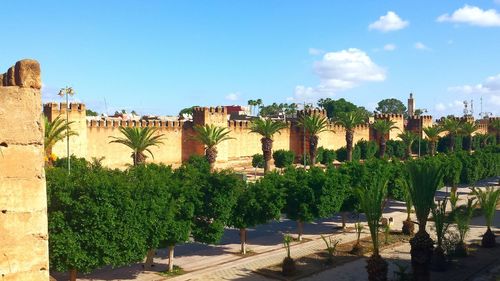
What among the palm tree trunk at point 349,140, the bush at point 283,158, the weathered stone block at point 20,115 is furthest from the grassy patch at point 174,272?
the palm tree trunk at point 349,140

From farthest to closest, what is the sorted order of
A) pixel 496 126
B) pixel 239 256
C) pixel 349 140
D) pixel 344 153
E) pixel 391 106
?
pixel 391 106 → pixel 496 126 → pixel 344 153 → pixel 349 140 → pixel 239 256

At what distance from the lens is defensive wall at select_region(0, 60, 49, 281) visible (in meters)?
7.86

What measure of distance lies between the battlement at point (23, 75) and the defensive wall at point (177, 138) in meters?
26.3

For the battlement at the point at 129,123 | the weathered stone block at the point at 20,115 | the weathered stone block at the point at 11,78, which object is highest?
the battlement at the point at 129,123

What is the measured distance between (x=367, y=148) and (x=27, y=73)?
49215 millimetres

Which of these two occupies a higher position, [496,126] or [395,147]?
[496,126]

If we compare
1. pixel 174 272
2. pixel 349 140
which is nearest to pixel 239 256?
pixel 174 272

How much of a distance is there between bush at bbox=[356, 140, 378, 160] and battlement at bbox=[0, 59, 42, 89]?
48413 mm

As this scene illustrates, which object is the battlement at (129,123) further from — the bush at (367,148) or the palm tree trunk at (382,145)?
the palm tree trunk at (382,145)

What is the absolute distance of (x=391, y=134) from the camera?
6112 centimetres

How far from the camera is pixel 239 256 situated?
19984 millimetres

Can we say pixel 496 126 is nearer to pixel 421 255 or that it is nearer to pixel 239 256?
pixel 239 256

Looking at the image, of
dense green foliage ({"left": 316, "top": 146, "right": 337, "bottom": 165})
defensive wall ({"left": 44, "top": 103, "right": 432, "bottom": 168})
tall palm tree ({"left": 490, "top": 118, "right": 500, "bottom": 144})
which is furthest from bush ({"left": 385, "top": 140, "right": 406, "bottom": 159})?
tall palm tree ({"left": 490, "top": 118, "right": 500, "bottom": 144})

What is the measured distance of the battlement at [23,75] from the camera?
8.09m
